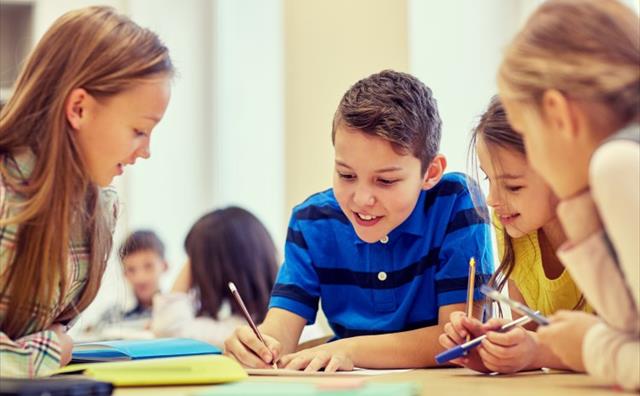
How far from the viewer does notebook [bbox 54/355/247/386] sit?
1.17 m

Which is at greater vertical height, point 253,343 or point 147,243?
point 253,343

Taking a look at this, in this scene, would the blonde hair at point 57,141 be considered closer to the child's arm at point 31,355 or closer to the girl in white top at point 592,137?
the child's arm at point 31,355

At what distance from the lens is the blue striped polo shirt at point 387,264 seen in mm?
1655

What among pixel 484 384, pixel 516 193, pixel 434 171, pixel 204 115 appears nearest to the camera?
pixel 484 384

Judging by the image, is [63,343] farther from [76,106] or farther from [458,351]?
[458,351]

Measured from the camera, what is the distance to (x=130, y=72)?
1339mm

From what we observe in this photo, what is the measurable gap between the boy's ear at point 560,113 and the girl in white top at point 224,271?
1.76 metres

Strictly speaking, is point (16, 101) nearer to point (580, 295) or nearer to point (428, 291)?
point (428, 291)

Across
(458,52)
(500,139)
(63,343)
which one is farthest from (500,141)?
(458,52)

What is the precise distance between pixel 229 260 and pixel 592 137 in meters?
1.89

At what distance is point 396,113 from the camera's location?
158cm

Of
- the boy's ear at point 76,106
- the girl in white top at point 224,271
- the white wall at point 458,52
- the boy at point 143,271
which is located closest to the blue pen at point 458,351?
the boy's ear at point 76,106

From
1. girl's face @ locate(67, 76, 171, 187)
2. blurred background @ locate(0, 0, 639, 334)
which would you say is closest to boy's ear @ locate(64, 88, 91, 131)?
girl's face @ locate(67, 76, 171, 187)

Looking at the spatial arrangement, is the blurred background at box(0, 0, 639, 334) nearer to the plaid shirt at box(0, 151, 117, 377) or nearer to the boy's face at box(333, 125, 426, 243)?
the boy's face at box(333, 125, 426, 243)
